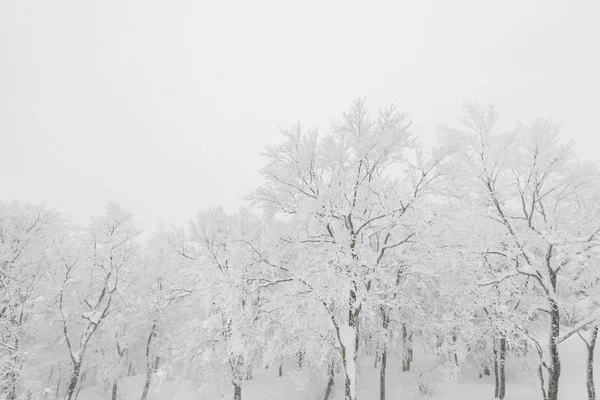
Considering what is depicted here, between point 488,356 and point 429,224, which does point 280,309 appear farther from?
point 488,356

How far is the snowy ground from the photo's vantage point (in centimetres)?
1653

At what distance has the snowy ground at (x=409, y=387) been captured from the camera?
16.5 metres

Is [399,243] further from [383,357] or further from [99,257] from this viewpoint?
[99,257]

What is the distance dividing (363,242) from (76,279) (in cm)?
1715

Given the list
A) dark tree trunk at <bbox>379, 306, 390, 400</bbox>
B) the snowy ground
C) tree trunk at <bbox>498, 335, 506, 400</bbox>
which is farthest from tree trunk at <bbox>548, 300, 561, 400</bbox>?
dark tree trunk at <bbox>379, 306, 390, 400</bbox>

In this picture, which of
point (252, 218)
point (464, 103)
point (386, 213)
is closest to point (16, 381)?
point (252, 218)

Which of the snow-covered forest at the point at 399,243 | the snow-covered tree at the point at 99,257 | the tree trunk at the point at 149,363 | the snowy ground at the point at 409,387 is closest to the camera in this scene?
the snow-covered forest at the point at 399,243

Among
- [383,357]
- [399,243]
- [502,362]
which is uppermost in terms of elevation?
[399,243]

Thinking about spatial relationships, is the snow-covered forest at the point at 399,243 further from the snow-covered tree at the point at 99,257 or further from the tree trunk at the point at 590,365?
the snow-covered tree at the point at 99,257

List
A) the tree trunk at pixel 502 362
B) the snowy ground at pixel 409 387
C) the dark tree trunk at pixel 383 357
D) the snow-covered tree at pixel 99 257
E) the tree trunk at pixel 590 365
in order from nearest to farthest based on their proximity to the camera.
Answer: the tree trunk at pixel 590 365, the dark tree trunk at pixel 383 357, the tree trunk at pixel 502 362, the snowy ground at pixel 409 387, the snow-covered tree at pixel 99 257

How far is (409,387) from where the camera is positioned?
60.1 feet

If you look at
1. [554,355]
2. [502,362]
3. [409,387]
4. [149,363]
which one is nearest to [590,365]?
[502,362]

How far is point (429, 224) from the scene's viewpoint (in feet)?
34.5

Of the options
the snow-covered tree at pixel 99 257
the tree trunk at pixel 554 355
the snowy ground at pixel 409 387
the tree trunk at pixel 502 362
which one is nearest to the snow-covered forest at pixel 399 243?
the tree trunk at pixel 554 355
